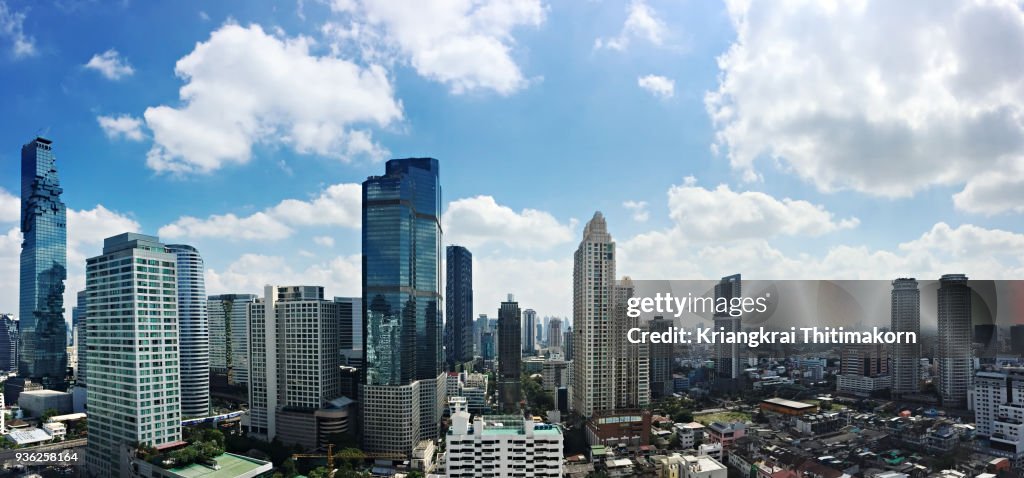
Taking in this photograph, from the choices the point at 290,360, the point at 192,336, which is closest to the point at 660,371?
the point at 290,360

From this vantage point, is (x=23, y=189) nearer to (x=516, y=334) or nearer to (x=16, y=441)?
(x=16, y=441)

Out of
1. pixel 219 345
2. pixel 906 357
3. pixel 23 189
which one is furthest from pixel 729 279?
pixel 23 189

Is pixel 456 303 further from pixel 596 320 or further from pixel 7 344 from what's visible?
pixel 7 344

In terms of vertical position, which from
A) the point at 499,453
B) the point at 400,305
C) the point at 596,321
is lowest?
the point at 499,453

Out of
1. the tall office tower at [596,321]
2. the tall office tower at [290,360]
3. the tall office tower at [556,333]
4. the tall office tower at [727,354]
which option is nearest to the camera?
the tall office tower at [290,360]

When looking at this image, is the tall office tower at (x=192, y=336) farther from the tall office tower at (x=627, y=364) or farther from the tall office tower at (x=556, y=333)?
the tall office tower at (x=556, y=333)

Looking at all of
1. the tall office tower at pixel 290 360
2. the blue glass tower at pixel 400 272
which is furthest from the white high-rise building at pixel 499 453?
the tall office tower at pixel 290 360
